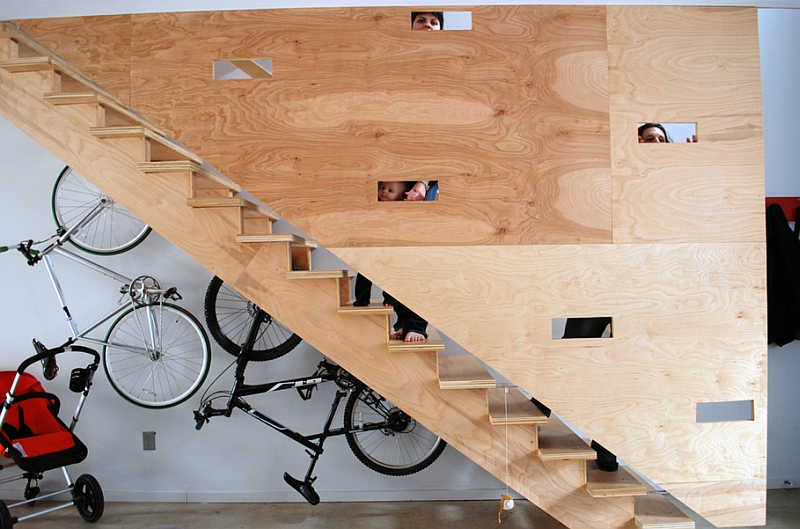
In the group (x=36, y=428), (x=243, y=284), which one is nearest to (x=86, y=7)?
(x=243, y=284)

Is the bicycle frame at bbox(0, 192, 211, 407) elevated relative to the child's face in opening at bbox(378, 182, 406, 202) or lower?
lower

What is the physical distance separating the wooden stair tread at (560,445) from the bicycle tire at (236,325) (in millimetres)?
1516

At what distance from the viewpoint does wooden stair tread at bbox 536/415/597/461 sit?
8.43ft

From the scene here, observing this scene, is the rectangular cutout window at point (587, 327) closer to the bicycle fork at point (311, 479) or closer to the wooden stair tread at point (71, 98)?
the bicycle fork at point (311, 479)

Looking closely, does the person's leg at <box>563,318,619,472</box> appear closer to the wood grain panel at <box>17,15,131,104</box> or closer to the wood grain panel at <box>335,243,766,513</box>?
the wood grain panel at <box>335,243,766,513</box>

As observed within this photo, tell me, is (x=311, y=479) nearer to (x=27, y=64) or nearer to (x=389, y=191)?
(x=389, y=191)

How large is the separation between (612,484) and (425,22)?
238 cm

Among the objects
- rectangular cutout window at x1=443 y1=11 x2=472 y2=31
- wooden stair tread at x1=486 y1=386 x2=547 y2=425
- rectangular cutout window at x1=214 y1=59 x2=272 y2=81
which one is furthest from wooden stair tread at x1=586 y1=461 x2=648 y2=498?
rectangular cutout window at x1=443 y1=11 x2=472 y2=31

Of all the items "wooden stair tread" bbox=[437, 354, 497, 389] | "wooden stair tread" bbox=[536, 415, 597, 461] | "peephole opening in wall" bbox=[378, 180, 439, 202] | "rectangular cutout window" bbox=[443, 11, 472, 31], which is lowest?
"wooden stair tread" bbox=[536, 415, 597, 461]

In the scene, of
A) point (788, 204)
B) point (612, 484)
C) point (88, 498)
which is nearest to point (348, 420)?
point (612, 484)

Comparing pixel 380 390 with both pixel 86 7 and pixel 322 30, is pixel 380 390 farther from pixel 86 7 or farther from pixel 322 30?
pixel 86 7

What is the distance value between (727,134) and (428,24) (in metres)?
1.53

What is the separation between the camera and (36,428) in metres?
3.41

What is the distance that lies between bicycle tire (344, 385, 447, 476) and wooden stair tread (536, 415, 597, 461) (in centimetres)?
80
